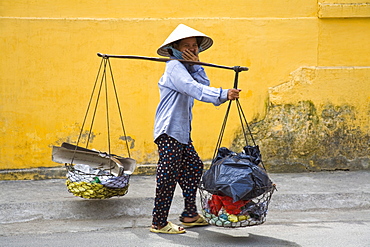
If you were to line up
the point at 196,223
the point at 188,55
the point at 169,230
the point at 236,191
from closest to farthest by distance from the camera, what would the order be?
the point at 236,191
the point at 188,55
the point at 169,230
the point at 196,223

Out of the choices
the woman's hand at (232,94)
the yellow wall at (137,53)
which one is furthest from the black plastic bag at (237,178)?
the yellow wall at (137,53)

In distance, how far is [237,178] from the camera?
4051mm

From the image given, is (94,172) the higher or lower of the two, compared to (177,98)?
lower

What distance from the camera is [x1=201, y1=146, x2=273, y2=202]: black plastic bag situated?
4.02 metres

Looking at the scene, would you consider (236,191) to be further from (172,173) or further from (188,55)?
(188,55)

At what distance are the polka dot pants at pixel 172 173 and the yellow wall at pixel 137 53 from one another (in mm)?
1628

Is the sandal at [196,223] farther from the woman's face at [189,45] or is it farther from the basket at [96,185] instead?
the woman's face at [189,45]

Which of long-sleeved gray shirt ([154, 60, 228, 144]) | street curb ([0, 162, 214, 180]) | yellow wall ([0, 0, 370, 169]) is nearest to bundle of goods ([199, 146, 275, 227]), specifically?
long-sleeved gray shirt ([154, 60, 228, 144])

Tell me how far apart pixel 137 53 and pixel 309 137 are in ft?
6.63

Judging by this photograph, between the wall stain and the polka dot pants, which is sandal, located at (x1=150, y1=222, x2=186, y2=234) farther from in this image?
the wall stain

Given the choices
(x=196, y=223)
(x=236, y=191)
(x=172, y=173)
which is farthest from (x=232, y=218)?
(x=196, y=223)

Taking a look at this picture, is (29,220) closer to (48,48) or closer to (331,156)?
(48,48)

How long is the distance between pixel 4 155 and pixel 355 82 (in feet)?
12.2

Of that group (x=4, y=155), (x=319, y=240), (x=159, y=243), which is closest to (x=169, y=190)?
(x=159, y=243)
